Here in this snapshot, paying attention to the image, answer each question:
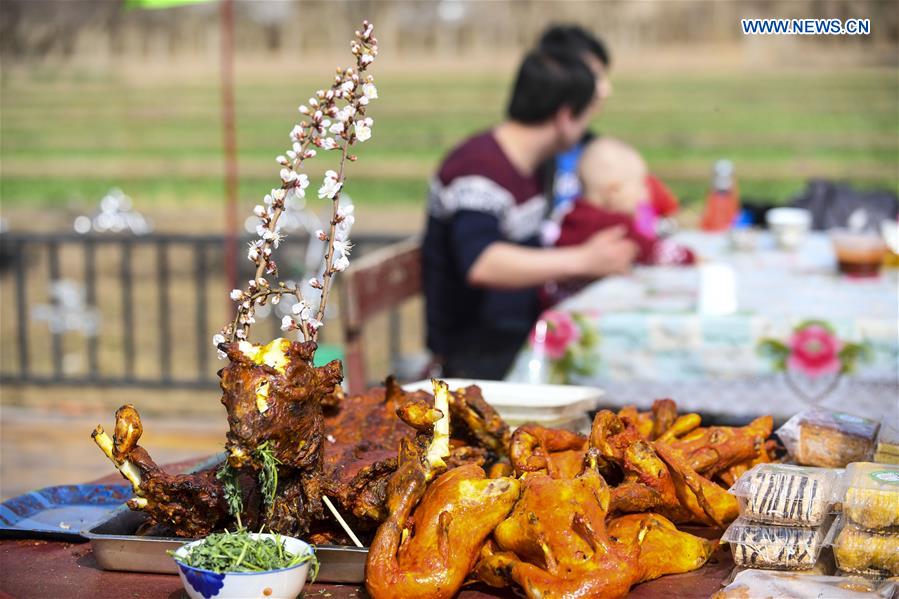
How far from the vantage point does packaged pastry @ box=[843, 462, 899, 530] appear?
1.49 metres

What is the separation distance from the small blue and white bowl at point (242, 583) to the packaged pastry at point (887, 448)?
0.95 m

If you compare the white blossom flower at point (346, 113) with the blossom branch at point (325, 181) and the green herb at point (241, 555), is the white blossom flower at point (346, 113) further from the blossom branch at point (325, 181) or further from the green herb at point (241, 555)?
the green herb at point (241, 555)

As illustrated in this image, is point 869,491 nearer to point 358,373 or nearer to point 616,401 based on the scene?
point 616,401

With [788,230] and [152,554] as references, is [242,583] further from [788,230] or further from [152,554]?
[788,230]

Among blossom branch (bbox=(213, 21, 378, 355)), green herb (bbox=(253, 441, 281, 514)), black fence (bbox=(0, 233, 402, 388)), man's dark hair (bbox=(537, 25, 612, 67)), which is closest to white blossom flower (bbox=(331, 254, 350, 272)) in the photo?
blossom branch (bbox=(213, 21, 378, 355))

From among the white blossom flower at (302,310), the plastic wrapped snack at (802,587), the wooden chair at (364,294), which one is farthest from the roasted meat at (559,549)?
the wooden chair at (364,294)

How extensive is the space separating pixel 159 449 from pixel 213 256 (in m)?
9.22

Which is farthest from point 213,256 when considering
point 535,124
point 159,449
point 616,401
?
point 616,401

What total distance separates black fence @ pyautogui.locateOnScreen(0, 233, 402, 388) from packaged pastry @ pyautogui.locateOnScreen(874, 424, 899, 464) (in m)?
4.54

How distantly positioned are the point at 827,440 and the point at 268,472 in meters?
0.96

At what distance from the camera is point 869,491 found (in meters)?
1.52

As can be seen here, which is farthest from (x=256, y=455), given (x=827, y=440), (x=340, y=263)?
(x=827, y=440)

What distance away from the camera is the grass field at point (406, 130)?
23.0 metres

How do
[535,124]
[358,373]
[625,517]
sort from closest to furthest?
1. [625,517]
2. [358,373]
3. [535,124]
